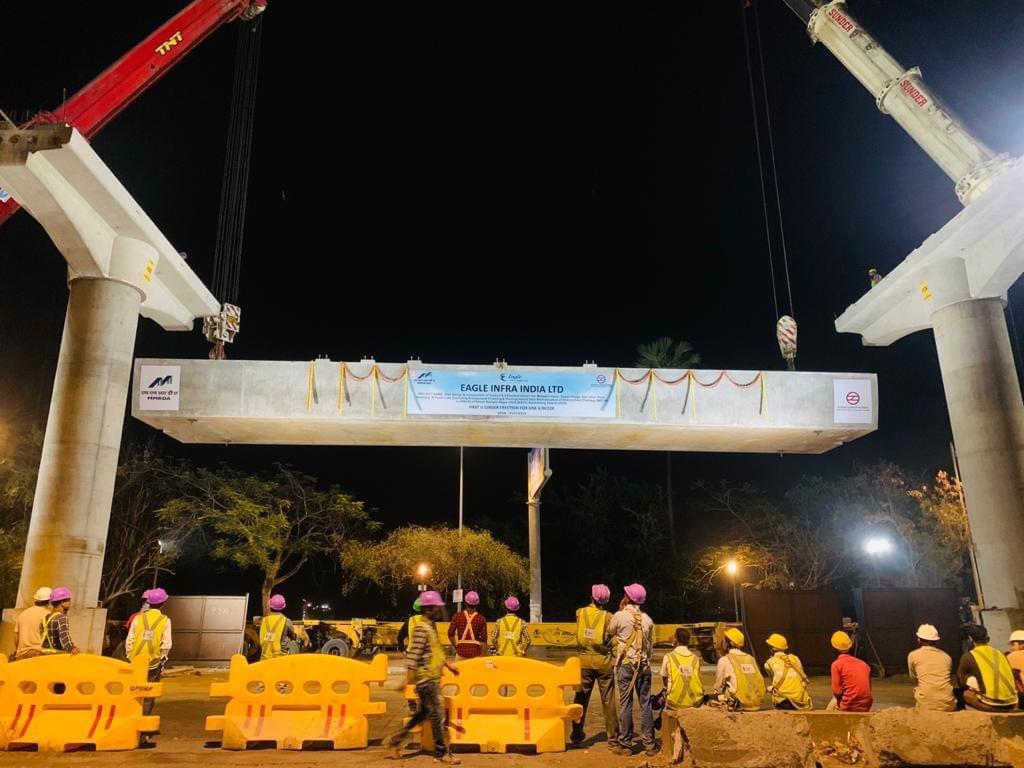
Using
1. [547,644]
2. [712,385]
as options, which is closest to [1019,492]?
[712,385]

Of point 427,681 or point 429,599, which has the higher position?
point 429,599

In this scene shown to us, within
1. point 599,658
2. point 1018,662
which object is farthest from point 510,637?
point 1018,662

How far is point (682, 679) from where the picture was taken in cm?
840

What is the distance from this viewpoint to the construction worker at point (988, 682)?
8.08 metres

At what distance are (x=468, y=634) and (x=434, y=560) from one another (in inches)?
933

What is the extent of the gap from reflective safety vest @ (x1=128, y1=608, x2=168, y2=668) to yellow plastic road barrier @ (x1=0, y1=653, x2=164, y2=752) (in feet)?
1.95

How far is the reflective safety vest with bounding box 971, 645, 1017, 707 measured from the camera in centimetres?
807

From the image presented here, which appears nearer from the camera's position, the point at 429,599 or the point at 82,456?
the point at 429,599

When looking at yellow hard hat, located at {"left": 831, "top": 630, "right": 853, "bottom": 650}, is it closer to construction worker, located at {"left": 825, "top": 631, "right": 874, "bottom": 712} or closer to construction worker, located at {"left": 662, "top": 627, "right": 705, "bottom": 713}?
construction worker, located at {"left": 825, "top": 631, "right": 874, "bottom": 712}

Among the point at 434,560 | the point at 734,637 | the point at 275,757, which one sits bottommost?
the point at 275,757

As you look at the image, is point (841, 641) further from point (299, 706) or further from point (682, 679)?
point (299, 706)

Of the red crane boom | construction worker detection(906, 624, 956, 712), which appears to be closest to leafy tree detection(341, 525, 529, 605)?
the red crane boom

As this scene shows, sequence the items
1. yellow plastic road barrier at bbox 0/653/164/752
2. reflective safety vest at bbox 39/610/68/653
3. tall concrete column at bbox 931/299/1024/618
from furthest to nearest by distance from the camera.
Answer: tall concrete column at bbox 931/299/1024/618
reflective safety vest at bbox 39/610/68/653
yellow plastic road barrier at bbox 0/653/164/752

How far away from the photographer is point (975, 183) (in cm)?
1728
